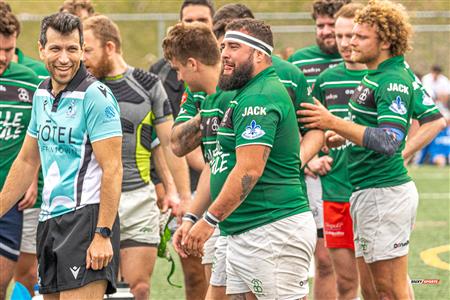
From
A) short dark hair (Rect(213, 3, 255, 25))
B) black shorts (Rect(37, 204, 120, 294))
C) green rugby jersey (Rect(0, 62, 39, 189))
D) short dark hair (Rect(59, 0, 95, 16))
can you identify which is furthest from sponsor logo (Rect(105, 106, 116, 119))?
short dark hair (Rect(59, 0, 95, 16))

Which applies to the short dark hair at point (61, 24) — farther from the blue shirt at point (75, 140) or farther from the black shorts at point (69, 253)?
the black shorts at point (69, 253)

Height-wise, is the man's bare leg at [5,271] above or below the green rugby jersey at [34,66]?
below

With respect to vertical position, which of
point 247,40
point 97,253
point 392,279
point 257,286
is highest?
point 247,40

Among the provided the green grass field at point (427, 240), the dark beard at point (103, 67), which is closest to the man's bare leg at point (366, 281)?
the green grass field at point (427, 240)

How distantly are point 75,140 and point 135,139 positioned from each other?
202 centimetres

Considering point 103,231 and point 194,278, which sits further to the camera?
point 194,278

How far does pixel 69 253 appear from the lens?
5543 millimetres

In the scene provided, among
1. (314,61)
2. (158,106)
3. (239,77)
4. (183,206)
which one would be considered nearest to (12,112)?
(158,106)

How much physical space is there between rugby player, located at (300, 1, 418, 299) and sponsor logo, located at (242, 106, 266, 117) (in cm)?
105

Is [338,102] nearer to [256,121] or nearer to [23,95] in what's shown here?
[23,95]

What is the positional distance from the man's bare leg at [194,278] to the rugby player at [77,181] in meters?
2.30

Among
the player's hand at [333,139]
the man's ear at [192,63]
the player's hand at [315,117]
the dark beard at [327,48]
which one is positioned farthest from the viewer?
the dark beard at [327,48]

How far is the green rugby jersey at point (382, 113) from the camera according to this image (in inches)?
256

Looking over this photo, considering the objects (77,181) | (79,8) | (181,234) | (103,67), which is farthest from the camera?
(79,8)
